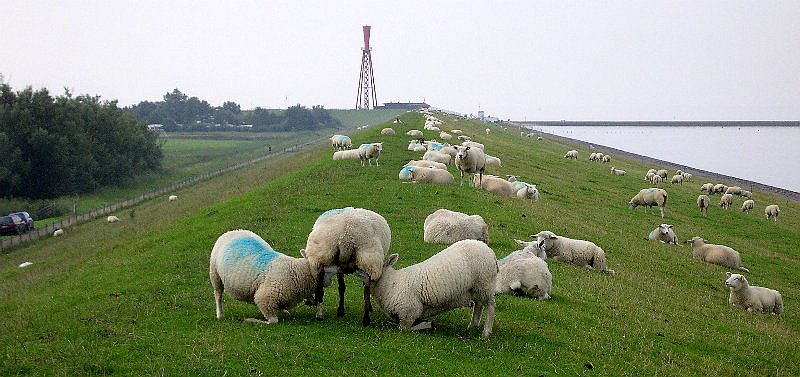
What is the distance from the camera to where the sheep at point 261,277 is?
448 inches

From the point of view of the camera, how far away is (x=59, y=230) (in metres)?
36.3

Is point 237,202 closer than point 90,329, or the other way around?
point 90,329

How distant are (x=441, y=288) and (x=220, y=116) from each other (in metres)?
167

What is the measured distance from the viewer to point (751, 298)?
18.0m

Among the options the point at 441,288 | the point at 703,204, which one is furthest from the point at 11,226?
the point at 703,204

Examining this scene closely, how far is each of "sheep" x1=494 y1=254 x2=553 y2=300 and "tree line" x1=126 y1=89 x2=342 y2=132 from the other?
142 meters

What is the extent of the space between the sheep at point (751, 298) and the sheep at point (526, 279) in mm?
6881

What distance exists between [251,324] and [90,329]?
292 centimetres

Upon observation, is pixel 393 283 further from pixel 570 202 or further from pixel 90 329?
pixel 570 202

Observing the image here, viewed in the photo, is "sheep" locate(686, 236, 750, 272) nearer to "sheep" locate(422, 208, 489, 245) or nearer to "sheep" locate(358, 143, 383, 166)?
"sheep" locate(422, 208, 489, 245)

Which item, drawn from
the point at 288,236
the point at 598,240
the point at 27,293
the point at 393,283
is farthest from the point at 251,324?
the point at 598,240

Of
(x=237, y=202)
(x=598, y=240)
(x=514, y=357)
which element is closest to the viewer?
(x=514, y=357)

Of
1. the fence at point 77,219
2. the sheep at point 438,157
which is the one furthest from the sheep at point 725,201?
the fence at point 77,219

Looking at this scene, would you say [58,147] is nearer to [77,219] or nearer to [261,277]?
[77,219]
